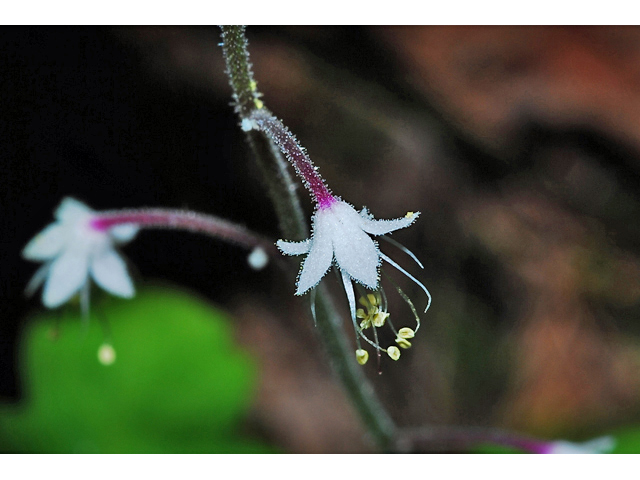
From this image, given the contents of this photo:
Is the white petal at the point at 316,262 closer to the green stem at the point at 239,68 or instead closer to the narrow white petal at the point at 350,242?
the narrow white petal at the point at 350,242

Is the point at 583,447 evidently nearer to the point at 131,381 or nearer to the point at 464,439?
the point at 464,439

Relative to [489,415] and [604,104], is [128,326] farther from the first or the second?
[604,104]

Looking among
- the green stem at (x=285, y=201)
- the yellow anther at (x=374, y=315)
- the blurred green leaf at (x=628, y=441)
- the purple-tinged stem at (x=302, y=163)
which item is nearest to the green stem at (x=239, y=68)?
the green stem at (x=285, y=201)

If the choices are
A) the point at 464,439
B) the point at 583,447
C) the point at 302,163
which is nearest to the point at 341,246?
the point at 302,163

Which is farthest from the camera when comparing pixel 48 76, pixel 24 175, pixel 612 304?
pixel 612 304

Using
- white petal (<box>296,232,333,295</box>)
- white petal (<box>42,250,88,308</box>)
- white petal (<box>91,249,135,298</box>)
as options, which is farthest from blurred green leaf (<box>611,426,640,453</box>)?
white petal (<box>42,250,88,308</box>)

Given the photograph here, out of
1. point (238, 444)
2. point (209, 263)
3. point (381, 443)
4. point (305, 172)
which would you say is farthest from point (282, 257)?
point (209, 263)

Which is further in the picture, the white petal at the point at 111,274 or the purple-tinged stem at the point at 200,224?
the white petal at the point at 111,274
